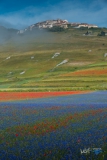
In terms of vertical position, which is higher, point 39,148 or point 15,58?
point 15,58

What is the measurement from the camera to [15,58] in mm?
187625

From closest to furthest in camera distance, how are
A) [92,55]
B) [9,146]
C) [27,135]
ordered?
[9,146], [27,135], [92,55]

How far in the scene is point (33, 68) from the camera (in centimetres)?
15362

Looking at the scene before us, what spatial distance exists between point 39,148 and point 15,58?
175247 mm

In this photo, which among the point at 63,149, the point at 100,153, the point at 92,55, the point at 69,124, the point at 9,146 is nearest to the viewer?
the point at 100,153

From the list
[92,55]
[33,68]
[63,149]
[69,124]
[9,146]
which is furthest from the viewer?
[92,55]

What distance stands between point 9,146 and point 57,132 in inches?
162

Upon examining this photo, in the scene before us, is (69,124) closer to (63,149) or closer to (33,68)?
(63,149)

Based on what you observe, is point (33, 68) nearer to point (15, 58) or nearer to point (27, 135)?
point (15, 58)

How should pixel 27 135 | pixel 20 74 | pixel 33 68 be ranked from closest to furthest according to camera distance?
pixel 27 135, pixel 20 74, pixel 33 68

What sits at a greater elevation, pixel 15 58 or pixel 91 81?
pixel 15 58

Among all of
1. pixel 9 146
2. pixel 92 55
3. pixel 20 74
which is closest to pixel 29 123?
pixel 9 146

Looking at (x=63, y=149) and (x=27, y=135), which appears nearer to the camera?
(x=63, y=149)

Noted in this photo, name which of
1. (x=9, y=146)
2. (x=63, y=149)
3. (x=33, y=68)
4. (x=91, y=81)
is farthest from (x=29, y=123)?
(x=33, y=68)
